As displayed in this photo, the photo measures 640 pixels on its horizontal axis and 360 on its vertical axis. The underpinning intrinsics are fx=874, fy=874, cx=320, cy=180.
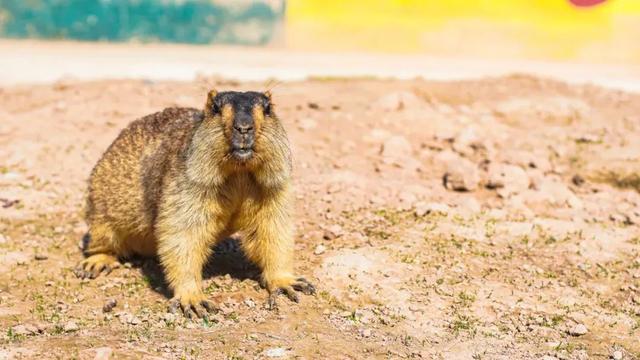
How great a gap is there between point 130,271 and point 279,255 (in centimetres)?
143

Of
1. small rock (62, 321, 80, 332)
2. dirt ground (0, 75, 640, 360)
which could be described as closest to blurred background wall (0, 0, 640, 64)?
dirt ground (0, 75, 640, 360)

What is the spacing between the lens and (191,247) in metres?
6.16

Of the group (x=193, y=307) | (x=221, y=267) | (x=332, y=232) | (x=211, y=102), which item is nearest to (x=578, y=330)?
(x=332, y=232)

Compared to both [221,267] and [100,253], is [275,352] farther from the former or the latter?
[100,253]

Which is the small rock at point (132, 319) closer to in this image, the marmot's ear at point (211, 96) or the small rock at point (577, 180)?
the marmot's ear at point (211, 96)

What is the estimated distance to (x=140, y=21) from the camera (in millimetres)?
21172

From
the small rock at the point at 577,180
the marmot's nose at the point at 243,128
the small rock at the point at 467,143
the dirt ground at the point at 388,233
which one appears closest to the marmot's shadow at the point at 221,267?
the dirt ground at the point at 388,233

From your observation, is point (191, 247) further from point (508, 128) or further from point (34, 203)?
point (508, 128)

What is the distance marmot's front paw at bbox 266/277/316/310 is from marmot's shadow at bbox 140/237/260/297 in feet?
1.32

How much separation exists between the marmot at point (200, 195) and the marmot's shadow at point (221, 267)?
19 cm

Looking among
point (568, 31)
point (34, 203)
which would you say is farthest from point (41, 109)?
point (568, 31)

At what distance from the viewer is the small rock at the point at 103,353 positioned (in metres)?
5.25

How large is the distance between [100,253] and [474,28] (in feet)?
48.3

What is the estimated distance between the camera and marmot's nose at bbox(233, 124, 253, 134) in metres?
5.57
